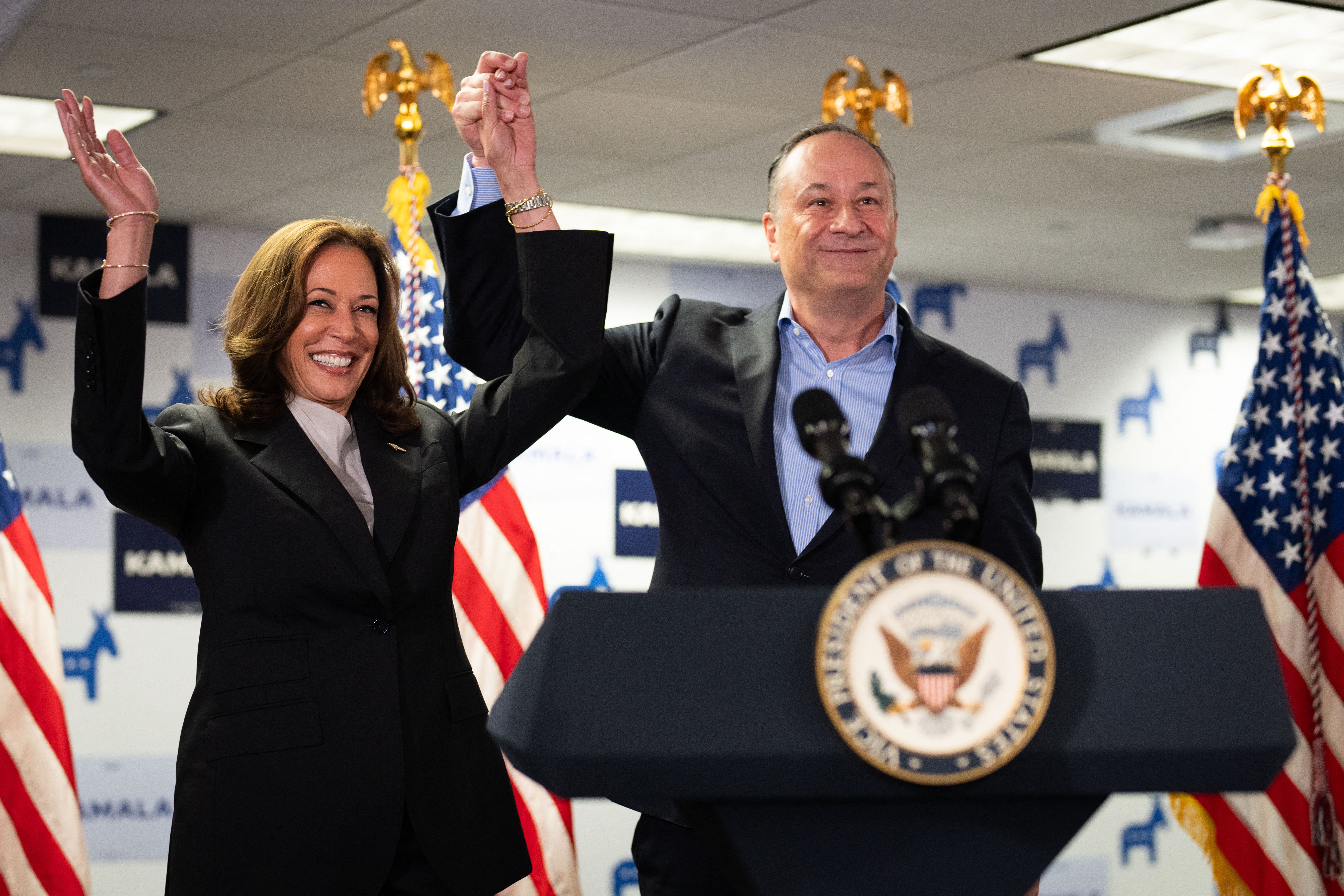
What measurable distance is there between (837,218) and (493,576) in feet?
7.38

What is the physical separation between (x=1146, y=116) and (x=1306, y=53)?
571 mm

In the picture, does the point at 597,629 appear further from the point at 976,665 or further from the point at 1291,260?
the point at 1291,260

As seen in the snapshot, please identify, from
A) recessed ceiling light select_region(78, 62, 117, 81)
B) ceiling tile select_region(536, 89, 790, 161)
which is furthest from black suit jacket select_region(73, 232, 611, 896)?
ceiling tile select_region(536, 89, 790, 161)

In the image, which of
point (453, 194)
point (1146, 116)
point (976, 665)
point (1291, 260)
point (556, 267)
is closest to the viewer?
point (976, 665)

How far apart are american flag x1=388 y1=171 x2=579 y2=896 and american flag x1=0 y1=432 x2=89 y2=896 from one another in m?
1.09

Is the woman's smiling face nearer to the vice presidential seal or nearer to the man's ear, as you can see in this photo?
the man's ear

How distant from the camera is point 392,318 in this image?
6.62 ft

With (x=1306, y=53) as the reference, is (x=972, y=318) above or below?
below

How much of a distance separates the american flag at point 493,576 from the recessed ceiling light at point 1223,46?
177cm

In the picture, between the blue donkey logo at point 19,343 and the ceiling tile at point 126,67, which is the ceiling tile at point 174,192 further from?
the ceiling tile at point 126,67

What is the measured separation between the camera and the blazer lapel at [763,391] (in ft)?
5.72

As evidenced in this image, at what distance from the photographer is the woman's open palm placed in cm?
160

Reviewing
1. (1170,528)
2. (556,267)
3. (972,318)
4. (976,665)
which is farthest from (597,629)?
(1170,528)

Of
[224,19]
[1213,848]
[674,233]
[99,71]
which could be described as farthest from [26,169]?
[1213,848]
